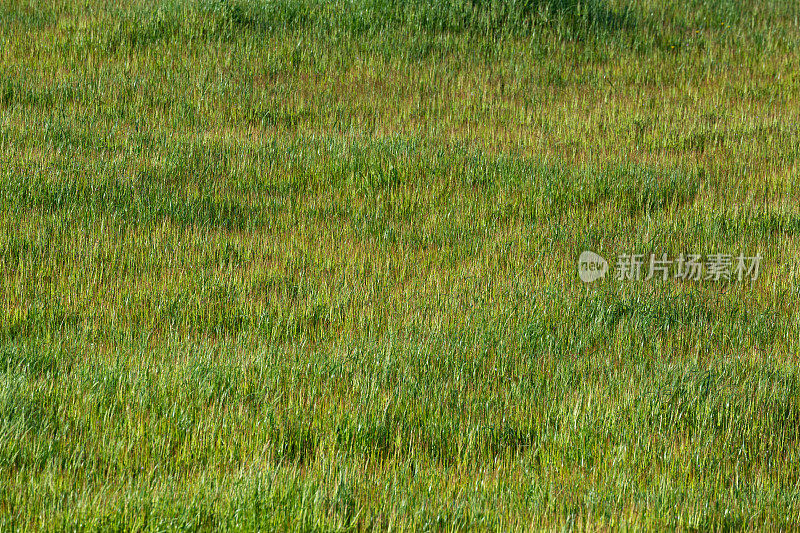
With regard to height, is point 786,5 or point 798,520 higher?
point 786,5

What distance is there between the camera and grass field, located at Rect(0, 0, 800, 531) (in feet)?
10.5

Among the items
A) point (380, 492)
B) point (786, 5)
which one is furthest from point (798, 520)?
point (786, 5)

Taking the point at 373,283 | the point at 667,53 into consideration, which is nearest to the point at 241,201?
the point at 373,283

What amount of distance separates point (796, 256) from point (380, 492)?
393cm

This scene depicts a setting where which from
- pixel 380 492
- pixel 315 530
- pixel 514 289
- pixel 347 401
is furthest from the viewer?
pixel 514 289

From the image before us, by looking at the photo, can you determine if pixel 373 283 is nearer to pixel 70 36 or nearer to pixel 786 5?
pixel 70 36

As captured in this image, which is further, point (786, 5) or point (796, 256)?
point (786, 5)

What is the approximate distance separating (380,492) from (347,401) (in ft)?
2.30

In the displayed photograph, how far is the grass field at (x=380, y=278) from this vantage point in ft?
10.5

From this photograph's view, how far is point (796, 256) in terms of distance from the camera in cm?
585

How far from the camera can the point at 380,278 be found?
5344 millimetres

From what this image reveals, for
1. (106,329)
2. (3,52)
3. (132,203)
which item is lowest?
(106,329)

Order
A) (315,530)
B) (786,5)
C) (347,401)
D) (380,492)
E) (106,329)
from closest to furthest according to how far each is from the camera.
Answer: (315,530), (380,492), (347,401), (106,329), (786,5)

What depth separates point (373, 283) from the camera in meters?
5.21
